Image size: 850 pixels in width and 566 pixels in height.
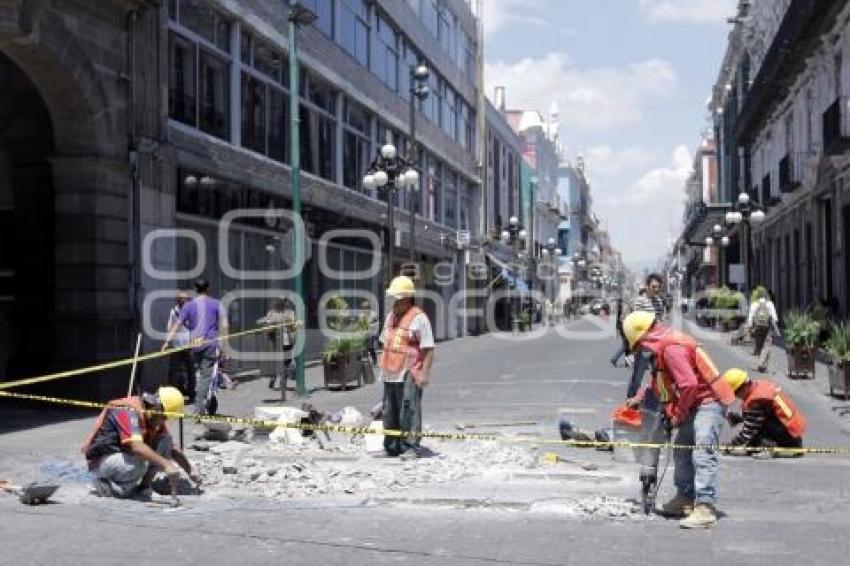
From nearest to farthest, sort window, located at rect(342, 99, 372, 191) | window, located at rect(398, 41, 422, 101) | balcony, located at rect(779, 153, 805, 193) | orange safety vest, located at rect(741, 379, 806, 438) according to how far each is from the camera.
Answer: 1. orange safety vest, located at rect(741, 379, 806, 438)
2. window, located at rect(342, 99, 372, 191)
3. balcony, located at rect(779, 153, 805, 193)
4. window, located at rect(398, 41, 422, 101)

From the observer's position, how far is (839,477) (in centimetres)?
939

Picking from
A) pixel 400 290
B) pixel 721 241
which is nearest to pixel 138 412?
pixel 400 290

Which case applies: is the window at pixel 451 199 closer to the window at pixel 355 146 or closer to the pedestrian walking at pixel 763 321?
the window at pixel 355 146

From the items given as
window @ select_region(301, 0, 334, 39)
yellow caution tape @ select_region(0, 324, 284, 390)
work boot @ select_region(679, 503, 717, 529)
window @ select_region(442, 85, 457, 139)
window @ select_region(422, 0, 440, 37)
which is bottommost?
work boot @ select_region(679, 503, 717, 529)

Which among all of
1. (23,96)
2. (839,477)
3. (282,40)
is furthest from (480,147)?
(839,477)

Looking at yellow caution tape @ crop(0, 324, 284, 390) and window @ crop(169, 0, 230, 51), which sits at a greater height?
window @ crop(169, 0, 230, 51)

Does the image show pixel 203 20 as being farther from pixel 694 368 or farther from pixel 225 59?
pixel 694 368

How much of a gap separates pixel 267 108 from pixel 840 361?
13.2 metres

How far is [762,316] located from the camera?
72.7 ft

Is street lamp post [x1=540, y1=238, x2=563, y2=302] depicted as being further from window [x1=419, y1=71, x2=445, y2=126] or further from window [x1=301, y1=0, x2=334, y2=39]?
window [x1=301, y1=0, x2=334, y2=39]

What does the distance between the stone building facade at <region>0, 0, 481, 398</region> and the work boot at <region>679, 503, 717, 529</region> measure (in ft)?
31.9

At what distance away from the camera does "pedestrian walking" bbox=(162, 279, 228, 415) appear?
13.4m

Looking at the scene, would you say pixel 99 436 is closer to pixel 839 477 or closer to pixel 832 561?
pixel 832 561

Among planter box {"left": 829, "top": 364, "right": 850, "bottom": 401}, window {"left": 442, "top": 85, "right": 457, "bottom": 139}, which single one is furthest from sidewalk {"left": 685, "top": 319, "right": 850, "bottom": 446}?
window {"left": 442, "top": 85, "right": 457, "bottom": 139}
